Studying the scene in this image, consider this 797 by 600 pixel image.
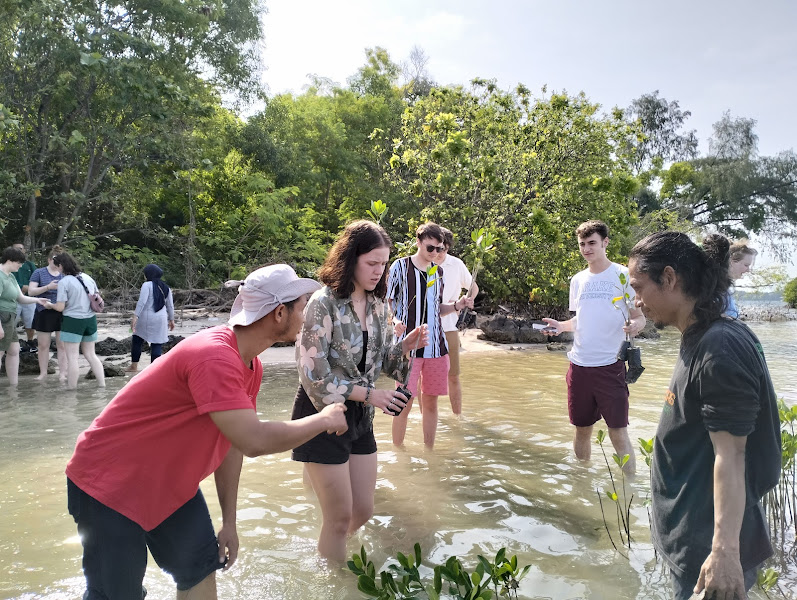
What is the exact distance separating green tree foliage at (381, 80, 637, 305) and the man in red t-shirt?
1349 cm

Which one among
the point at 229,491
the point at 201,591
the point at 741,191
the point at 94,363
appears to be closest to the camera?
the point at 201,591

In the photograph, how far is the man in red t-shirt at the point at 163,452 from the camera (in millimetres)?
2322

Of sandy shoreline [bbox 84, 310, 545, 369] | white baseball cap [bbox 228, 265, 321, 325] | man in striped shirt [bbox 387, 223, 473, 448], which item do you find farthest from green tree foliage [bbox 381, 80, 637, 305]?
white baseball cap [bbox 228, 265, 321, 325]

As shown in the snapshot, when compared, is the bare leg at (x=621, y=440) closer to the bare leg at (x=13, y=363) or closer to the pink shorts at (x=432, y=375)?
the pink shorts at (x=432, y=375)

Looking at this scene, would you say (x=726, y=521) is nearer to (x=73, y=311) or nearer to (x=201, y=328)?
(x=73, y=311)

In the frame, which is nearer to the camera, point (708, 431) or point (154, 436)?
point (708, 431)

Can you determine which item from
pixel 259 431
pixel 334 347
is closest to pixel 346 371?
pixel 334 347

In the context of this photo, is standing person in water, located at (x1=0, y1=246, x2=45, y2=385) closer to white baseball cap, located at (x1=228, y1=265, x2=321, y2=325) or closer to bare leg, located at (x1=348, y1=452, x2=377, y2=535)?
bare leg, located at (x1=348, y1=452, x2=377, y2=535)

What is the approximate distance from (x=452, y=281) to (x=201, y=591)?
5.37 metres

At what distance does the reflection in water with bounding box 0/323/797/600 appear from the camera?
3883 mm

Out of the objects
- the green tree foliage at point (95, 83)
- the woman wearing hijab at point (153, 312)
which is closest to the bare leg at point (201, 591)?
the woman wearing hijab at point (153, 312)

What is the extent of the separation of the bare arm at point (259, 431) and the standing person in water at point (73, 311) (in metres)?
8.48

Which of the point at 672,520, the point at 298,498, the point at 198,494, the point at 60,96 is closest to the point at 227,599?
the point at 198,494

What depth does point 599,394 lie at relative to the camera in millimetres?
5418
